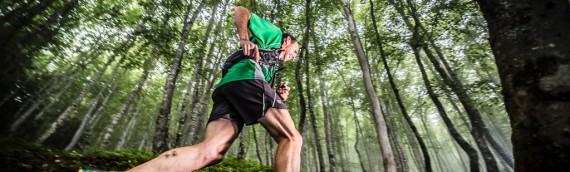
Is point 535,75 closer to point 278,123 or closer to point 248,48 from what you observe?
point 278,123

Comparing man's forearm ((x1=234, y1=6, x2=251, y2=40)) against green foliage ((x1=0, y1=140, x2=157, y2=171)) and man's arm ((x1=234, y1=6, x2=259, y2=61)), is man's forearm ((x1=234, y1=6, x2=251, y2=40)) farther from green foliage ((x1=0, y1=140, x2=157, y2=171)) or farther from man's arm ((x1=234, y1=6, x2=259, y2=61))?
green foliage ((x1=0, y1=140, x2=157, y2=171))

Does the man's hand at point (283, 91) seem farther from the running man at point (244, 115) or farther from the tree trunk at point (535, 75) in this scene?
the tree trunk at point (535, 75)

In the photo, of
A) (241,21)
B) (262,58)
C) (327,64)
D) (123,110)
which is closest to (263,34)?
(262,58)

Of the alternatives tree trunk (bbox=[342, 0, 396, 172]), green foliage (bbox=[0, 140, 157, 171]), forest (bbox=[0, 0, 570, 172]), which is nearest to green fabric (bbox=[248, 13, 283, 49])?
forest (bbox=[0, 0, 570, 172])

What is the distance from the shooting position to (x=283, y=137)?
219 cm

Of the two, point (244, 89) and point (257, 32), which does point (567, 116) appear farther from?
point (257, 32)

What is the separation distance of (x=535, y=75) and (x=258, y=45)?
6.32 feet

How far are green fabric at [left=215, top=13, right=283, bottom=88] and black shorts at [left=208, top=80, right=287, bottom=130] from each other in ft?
0.22

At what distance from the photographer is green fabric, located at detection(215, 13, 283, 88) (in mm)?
2303

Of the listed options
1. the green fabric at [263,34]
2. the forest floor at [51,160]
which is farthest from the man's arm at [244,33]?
the forest floor at [51,160]

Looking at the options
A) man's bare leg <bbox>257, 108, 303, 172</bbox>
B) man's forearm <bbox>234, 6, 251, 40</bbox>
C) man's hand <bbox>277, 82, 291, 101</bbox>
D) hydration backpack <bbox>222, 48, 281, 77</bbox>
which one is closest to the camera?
man's bare leg <bbox>257, 108, 303, 172</bbox>

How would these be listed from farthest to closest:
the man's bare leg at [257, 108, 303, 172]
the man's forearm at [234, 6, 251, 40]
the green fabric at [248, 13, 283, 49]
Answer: the green fabric at [248, 13, 283, 49] < the man's forearm at [234, 6, 251, 40] < the man's bare leg at [257, 108, 303, 172]

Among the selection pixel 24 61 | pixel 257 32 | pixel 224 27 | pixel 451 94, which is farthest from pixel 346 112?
pixel 257 32

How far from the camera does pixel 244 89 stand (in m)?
2.19
